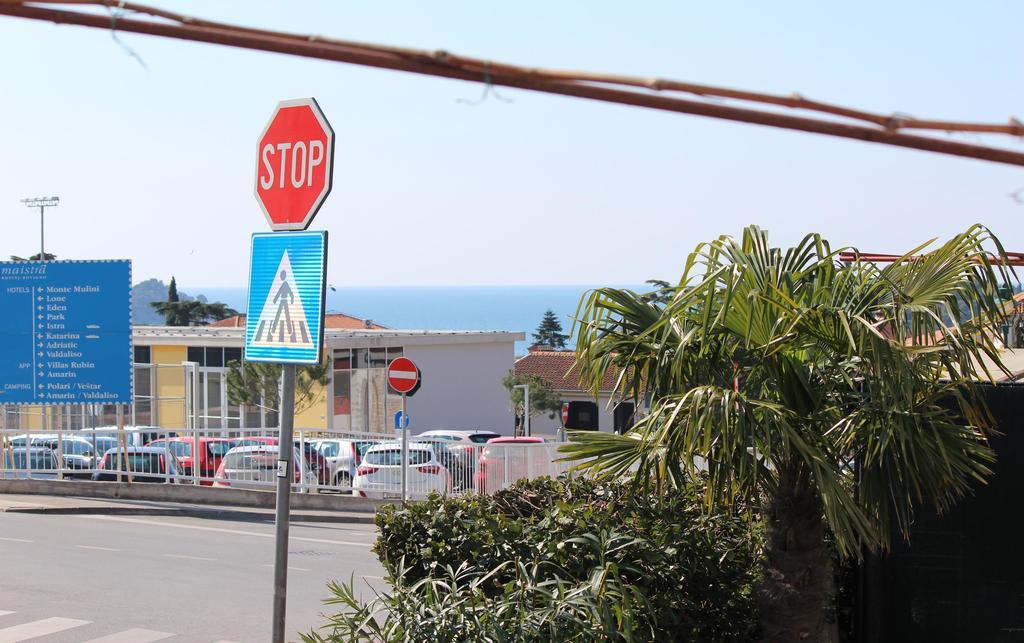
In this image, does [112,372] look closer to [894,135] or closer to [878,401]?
[878,401]

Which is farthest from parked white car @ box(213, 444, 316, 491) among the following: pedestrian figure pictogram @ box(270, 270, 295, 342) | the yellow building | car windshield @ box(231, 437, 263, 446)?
pedestrian figure pictogram @ box(270, 270, 295, 342)

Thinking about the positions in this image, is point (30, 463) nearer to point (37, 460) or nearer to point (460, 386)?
point (37, 460)

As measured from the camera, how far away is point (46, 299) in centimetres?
2122

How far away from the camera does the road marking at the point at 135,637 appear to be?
8.98m

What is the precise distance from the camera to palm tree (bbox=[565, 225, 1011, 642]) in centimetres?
553

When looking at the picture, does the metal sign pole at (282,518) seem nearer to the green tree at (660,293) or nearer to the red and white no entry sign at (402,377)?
the green tree at (660,293)

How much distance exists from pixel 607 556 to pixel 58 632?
5.57 metres

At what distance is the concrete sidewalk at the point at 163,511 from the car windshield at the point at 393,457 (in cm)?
106

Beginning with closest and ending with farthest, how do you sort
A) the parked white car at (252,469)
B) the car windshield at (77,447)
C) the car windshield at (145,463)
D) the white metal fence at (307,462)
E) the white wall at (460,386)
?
the white metal fence at (307,462) < the parked white car at (252,469) < the car windshield at (145,463) < the car windshield at (77,447) < the white wall at (460,386)

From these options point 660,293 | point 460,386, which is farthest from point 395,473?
point 460,386

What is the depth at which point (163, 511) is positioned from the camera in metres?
18.8

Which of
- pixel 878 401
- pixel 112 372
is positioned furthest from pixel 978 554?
pixel 112 372

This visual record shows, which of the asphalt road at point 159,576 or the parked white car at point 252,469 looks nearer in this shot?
the asphalt road at point 159,576

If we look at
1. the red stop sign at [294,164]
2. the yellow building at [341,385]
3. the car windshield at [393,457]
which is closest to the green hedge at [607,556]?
the red stop sign at [294,164]
